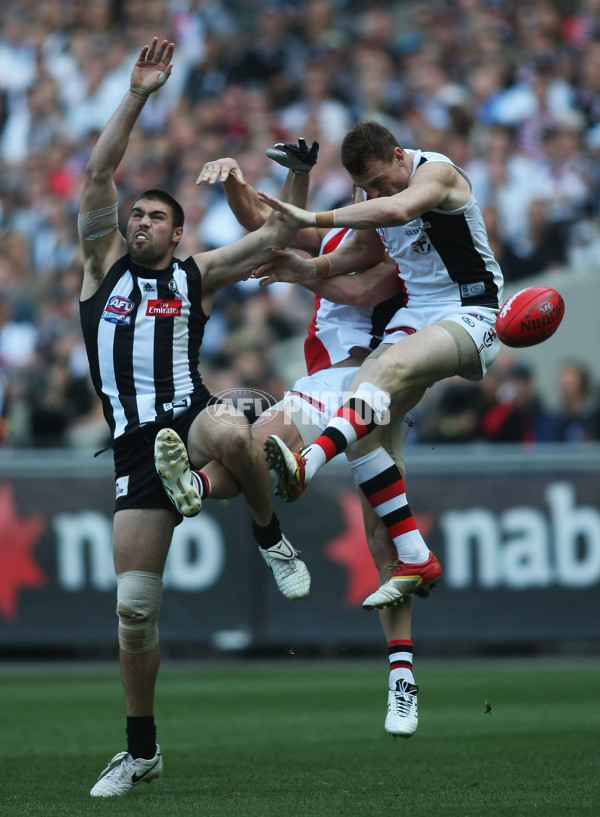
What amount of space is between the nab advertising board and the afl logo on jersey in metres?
5.49

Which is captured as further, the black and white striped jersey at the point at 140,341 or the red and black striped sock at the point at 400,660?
the red and black striped sock at the point at 400,660

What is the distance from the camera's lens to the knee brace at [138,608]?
283 inches

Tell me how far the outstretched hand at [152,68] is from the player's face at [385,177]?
116cm

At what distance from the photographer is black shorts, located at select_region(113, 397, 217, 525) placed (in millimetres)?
7195

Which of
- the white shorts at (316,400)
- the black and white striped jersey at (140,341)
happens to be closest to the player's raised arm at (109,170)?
the black and white striped jersey at (140,341)

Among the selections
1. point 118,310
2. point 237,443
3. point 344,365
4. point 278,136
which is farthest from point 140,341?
point 278,136

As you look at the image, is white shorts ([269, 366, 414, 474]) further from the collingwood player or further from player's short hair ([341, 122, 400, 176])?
player's short hair ([341, 122, 400, 176])

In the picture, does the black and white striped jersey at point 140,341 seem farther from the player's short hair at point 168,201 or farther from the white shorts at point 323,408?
the white shorts at point 323,408

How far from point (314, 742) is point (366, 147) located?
4205mm

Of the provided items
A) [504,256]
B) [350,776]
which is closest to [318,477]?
[504,256]

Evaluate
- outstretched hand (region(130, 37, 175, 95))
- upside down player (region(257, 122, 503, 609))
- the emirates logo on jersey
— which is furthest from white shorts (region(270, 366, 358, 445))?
outstretched hand (region(130, 37, 175, 95))

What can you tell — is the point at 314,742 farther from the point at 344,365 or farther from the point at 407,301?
the point at 407,301

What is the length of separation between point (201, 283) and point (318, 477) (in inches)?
209

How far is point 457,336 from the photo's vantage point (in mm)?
7270
